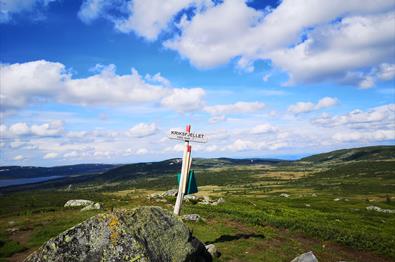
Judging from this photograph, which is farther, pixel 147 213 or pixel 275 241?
pixel 275 241

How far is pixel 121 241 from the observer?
15750 millimetres

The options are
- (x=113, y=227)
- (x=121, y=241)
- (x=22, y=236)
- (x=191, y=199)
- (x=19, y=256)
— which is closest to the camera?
(x=121, y=241)

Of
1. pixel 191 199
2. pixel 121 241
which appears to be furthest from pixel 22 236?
pixel 191 199

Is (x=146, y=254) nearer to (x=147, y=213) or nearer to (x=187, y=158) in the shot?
(x=147, y=213)

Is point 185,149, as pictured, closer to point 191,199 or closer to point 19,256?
point 19,256

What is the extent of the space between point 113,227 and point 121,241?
0.83 metres

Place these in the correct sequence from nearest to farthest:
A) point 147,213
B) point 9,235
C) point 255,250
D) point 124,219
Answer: point 124,219, point 147,213, point 255,250, point 9,235

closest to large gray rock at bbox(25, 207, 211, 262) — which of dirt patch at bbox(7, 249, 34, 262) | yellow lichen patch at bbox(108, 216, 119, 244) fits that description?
yellow lichen patch at bbox(108, 216, 119, 244)

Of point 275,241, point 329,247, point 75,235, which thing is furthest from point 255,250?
point 75,235

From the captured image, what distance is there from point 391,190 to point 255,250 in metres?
194

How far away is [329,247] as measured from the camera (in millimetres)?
28641

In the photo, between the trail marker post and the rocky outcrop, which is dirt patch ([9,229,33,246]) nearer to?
the trail marker post

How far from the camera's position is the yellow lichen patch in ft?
51.8

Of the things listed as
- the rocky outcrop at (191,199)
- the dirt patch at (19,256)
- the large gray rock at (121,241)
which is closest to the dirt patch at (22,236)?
the dirt patch at (19,256)
